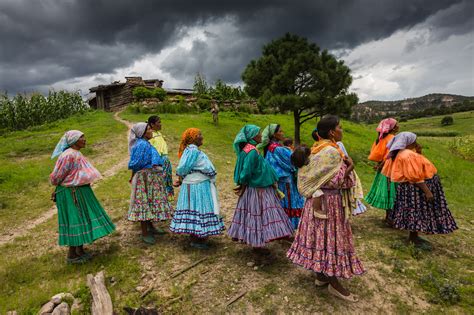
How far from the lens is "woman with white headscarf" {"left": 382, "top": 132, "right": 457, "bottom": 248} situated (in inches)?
175

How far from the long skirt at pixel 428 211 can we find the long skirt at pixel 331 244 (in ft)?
6.39

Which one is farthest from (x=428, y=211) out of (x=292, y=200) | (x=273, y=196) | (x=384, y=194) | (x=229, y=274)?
(x=229, y=274)

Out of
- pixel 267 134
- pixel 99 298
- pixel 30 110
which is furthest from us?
pixel 30 110

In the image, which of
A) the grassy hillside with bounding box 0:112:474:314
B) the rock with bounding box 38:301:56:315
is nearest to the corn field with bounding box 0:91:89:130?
the grassy hillside with bounding box 0:112:474:314

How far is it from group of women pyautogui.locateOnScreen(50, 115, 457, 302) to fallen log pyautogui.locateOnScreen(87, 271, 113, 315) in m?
0.98

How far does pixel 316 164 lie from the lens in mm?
3371

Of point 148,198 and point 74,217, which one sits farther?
point 148,198

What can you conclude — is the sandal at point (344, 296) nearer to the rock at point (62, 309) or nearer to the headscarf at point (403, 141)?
the headscarf at point (403, 141)

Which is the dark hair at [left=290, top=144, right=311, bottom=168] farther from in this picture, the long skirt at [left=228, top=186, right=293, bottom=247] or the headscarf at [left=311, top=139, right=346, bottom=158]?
the long skirt at [left=228, top=186, right=293, bottom=247]

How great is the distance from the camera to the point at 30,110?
1336 inches

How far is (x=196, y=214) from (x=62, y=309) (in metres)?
2.07

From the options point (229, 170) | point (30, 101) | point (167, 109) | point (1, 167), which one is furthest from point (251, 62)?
point (30, 101)

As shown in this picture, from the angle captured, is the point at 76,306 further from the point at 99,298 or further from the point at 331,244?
the point at 331,244

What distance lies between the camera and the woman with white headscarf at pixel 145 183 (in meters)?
4.97
